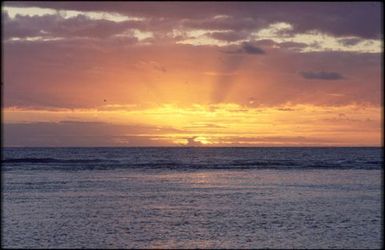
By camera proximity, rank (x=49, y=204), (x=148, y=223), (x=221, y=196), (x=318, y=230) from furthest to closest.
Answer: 1. (x=221, y=196)
2. (x=49, y=204)
3. (x=148, y=223)
4. (x=318, y=230)

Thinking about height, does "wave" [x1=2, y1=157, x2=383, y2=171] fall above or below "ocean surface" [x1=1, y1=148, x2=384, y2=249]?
below

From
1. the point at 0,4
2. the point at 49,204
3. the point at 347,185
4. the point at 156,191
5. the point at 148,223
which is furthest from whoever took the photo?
the point at 347,185

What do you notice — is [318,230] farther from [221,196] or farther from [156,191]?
[156,191]

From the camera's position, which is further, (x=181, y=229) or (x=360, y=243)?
(x=181, y=229)

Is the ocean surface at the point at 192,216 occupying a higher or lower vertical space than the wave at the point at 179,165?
higher

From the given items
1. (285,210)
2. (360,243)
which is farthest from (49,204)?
(360,243)

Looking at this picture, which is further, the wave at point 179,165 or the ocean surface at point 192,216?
the wave at point 179,165

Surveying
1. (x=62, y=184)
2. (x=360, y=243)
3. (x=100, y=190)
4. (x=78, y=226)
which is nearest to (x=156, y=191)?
(x=100, y=190)

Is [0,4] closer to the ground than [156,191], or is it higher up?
higher up

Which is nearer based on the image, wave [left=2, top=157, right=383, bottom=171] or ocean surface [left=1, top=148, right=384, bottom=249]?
ocean surface [left=1, top=148, right=384, bottom=249]

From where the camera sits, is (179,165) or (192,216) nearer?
(192,216)

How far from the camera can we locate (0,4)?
95.5 feet

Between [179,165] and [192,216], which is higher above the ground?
[192,216]

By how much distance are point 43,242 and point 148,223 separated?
776cm
